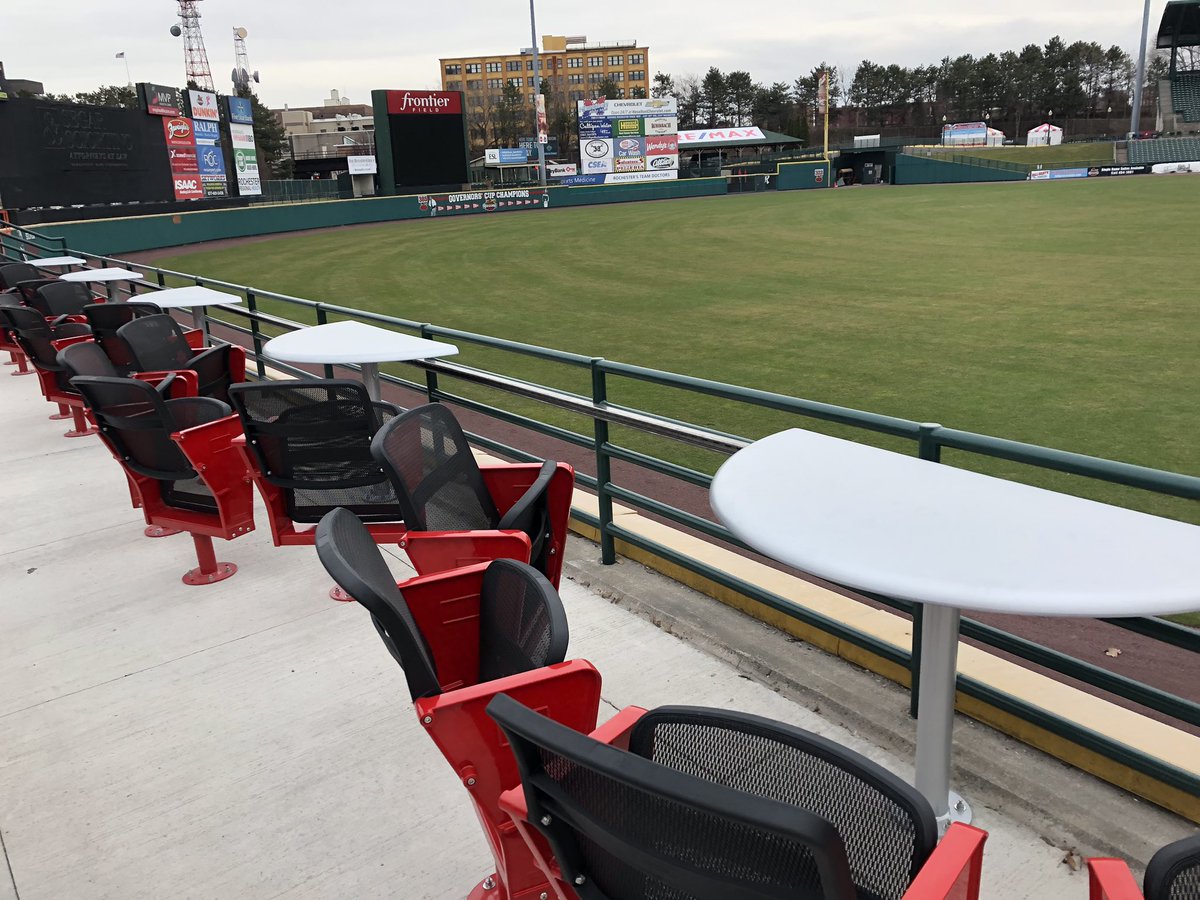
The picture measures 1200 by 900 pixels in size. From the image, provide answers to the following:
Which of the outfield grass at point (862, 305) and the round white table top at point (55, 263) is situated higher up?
the round white table top at point (55, 263)

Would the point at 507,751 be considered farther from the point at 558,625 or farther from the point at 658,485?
the point at 658,485

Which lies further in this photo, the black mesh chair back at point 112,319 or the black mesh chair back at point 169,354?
the black mesh chair back at point 112,319

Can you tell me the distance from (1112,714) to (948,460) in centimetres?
495

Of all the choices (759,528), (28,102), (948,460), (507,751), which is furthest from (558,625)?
(28,102)

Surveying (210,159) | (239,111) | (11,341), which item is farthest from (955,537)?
(239,111)

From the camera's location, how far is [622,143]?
59000 millimetres

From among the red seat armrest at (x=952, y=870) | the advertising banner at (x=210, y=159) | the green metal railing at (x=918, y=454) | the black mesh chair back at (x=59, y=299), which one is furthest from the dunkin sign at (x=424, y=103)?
the red seat armrest at (x=952, y=870)

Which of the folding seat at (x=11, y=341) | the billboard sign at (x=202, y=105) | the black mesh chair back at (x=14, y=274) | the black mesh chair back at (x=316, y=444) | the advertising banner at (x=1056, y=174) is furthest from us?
the advertising banner at (x=1056, y=174)

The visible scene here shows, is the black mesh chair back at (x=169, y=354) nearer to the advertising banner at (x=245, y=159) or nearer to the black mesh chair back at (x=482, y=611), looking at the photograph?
the black mesh chair back at (x=482, y=611)

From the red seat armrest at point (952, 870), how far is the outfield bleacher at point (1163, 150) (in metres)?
80.2

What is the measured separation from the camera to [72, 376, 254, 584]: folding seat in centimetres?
413

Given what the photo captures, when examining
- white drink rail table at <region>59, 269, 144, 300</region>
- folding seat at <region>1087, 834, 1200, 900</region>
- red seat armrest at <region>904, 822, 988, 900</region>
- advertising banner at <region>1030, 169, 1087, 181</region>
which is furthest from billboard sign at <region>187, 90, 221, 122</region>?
advertising banner at <region>1030, 169, 1087, 181</region>

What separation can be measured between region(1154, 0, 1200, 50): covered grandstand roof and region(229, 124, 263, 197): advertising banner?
79456 mm

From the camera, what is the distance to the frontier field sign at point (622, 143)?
58.8m
